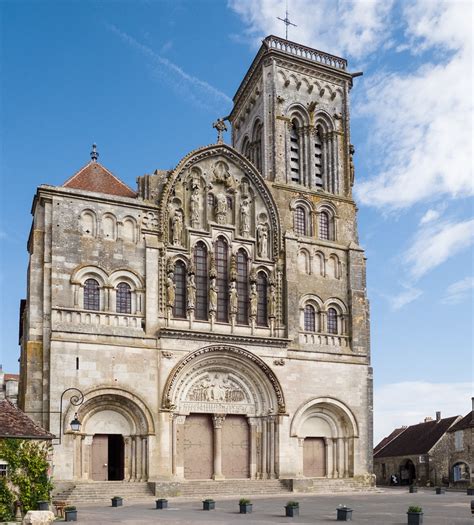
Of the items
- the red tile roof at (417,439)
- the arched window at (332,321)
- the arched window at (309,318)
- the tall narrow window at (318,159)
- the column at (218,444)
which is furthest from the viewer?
the red tile roof at (417,439)

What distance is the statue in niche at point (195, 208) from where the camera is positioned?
39094mm

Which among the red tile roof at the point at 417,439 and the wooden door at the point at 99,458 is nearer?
the wooden door at the point at 99,458

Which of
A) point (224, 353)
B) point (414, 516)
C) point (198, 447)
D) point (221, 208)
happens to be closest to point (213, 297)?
point (224, 353)

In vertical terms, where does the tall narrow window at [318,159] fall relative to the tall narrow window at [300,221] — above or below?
above

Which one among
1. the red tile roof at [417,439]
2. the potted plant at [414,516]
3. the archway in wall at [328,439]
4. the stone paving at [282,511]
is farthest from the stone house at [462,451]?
the potted plant at [414,516]

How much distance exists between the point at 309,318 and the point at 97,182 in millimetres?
13736

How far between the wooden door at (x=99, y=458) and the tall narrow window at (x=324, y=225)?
17053mm

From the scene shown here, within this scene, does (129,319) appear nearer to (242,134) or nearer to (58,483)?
(58,483)

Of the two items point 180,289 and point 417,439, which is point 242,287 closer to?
point 180,289

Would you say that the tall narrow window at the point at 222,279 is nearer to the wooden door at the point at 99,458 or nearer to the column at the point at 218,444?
the column at the point at 218,444

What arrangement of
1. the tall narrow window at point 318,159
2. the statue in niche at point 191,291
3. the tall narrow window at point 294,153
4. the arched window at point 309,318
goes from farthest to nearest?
the tall narrow window at point 318,159 < the tall narrow window at point 294,153 < the arched window at point 309,318 < the statue in niche at point 191,291

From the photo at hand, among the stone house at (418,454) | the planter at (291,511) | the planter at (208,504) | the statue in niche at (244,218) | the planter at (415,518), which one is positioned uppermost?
the statue in niche at (244,218)

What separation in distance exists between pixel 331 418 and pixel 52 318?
16.4 metres

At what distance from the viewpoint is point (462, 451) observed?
53000 millimetres
